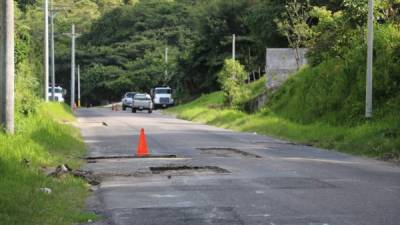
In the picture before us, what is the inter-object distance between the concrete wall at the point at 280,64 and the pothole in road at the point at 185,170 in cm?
2819

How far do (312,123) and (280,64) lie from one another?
14.6 meters

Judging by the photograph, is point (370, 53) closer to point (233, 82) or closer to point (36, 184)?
point (36, 184)

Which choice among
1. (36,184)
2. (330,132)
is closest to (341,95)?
(330,132)

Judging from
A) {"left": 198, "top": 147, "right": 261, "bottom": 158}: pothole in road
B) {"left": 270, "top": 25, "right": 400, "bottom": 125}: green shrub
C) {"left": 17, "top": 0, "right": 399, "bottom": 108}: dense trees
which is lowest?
{"left": 198, "top": 147, "right": 261, "bottom": 158}: pothole in road

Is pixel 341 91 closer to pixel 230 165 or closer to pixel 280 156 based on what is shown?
pixel 280 156

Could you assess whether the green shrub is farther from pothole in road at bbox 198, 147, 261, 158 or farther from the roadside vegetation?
pothole in road at bbox 198, 147, 261, 158

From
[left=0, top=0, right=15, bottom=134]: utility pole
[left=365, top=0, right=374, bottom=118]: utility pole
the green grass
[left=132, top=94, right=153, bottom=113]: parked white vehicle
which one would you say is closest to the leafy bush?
the green grass

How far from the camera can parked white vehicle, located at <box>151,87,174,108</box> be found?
250 ft

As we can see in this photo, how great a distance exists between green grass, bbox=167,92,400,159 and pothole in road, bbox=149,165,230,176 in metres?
6.05

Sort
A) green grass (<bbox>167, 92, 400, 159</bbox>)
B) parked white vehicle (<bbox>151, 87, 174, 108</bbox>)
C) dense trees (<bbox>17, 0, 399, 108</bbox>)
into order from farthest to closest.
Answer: parked white vehicle (<bbox>151, 87, 174, 108</bbox>)
dense trees (<bbox>17, 0, 399, 108</bbox>)
green grass (<bbox>167, 92, 400, 159</bbox>)

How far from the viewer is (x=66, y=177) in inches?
547

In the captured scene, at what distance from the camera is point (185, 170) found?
15.8m

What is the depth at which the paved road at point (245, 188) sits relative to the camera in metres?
9.72

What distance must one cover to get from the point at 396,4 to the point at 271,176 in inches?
744
